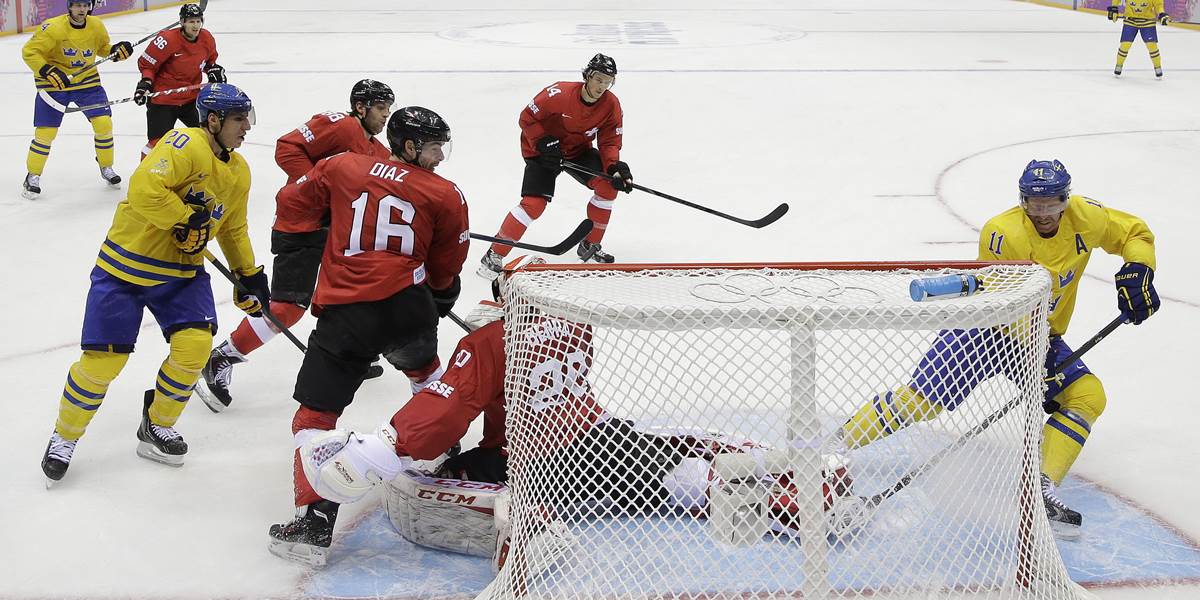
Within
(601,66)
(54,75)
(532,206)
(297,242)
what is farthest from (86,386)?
(54,75)

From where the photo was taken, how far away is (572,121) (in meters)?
4.82

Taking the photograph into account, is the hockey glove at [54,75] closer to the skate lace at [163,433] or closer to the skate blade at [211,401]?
the skate blade at [211,401]

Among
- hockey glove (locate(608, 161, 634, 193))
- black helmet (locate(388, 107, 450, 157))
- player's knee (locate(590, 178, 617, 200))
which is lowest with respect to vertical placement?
player's knee (locate(590, 178, 617, 200))

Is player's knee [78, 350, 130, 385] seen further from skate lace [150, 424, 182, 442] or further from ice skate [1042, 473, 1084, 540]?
ice skate [1042, 473, 1084, 540]

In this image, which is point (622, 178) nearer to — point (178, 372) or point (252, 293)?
point (252, 293)

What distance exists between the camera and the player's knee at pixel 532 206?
491cm

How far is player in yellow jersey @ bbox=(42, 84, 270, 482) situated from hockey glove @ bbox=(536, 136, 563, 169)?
187cm

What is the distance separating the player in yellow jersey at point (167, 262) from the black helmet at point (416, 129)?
1.65 ft

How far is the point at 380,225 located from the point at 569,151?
236cm

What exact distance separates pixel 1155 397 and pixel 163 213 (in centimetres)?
296

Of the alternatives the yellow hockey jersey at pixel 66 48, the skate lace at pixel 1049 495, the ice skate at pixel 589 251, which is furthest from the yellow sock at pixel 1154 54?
the skate lace at pixel 1049 495

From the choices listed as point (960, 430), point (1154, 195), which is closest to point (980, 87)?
point (1154, 195)

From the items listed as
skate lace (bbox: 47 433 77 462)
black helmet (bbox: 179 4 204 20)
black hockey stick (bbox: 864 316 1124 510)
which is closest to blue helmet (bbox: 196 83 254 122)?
skate lace (bbox: 47 433 77 462)

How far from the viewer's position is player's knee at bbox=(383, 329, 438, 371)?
9.31ft
